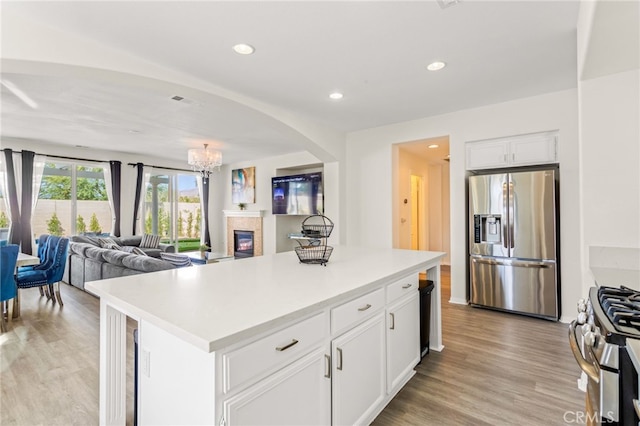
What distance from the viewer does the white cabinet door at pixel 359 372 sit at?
1490 mm

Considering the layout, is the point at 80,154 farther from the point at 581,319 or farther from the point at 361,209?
the point at 581,319

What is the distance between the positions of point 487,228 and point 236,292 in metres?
3.50

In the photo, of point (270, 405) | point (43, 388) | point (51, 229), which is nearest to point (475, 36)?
point (270, 405)

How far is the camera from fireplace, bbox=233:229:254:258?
7945mm

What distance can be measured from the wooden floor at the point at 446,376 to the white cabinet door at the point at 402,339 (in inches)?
5.8

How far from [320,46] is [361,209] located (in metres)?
3.21

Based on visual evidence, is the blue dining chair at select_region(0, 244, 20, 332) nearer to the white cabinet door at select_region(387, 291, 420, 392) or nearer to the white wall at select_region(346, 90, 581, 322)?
the white cabinet door at select_region(387, 291, 420, 392)

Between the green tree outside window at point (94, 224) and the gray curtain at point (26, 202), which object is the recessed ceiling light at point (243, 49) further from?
the green tree outside window at point (94, 224)

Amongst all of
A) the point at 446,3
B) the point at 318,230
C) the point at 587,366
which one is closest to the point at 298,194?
the point at 318,230

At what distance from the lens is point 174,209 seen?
8.28 meters

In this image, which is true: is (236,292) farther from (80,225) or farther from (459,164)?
(80,225)

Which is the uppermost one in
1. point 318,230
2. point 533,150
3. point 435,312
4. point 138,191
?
point 533,150

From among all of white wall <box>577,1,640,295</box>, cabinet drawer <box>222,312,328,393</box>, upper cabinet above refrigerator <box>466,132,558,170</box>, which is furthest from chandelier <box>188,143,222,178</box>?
white wall <box>577,1,640,295</box>

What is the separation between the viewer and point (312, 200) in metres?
6.36
